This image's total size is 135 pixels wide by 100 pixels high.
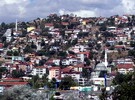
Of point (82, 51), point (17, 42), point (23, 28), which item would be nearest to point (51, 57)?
point (82, 51)

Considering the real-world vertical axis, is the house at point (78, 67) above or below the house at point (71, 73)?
above

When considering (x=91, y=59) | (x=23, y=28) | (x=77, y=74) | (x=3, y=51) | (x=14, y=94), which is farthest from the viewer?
(x=23, y=28)

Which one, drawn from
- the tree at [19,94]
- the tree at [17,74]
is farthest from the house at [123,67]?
the tree at [19,94]

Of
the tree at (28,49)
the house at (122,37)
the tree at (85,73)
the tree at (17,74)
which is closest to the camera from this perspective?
the tree at (17,74)

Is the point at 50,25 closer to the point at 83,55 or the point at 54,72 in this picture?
the point at 83,55

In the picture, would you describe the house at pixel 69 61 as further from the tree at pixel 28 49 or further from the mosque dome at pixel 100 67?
the tree at pixel 28 49

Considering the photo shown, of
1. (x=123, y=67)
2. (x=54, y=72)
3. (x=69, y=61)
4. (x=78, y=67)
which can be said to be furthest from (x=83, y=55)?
(x=123, y=67)

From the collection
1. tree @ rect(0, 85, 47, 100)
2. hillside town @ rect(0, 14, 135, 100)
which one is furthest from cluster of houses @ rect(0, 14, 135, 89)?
tree @ rect(0, 85, 47, 100)

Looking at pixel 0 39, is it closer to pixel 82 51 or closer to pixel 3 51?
pixel 3 51
